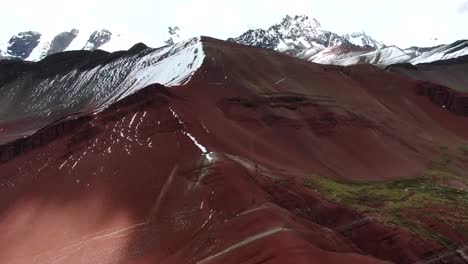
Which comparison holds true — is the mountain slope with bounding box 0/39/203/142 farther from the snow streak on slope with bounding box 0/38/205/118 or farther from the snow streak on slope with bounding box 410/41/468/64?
the snow streak on slope with bounding box 410/41/468/64

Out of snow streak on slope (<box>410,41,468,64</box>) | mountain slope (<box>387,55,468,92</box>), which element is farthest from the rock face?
snow streak on slope (<box>410,41,468,64</box>)

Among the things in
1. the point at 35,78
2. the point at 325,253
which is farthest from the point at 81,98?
the point at 325,253

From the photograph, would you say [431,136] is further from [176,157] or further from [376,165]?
[176,157]

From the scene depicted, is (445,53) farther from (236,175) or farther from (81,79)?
(236,175)

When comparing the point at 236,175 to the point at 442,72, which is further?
the point at 442,72

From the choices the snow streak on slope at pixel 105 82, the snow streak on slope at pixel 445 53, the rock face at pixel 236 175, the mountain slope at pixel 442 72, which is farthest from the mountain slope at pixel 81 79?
the snow streak on slope at pixel 445 53

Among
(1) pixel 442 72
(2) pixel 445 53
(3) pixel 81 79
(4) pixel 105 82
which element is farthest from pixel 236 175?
(2) pixel 445 53

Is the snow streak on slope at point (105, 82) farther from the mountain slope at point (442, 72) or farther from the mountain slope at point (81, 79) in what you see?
the mountain slope at point (442, 72)
